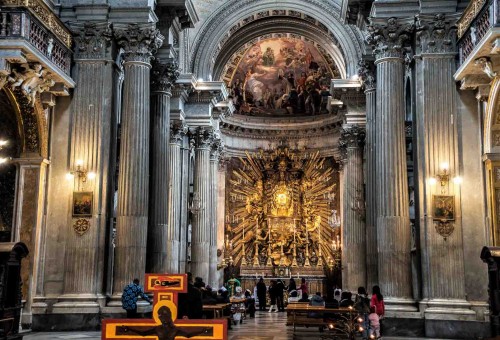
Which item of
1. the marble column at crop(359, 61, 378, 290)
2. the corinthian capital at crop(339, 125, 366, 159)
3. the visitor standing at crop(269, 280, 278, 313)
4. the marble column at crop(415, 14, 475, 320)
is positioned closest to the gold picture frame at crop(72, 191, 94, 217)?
the marble column at crop(415, 14, 475, 320)

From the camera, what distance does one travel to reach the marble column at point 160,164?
17.5m

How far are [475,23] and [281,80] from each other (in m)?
20.4

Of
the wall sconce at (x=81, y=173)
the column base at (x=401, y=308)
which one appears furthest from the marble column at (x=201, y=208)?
the column base at (x=401, y=308)

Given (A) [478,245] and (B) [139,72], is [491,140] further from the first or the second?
(B) [139,72]

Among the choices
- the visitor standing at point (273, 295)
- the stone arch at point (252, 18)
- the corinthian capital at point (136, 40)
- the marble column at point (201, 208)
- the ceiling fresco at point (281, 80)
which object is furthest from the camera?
the ceiling fresco at point (281, 80)

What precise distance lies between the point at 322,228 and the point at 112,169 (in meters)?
18.5

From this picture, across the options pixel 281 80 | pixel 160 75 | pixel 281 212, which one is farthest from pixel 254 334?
pixel 281 80

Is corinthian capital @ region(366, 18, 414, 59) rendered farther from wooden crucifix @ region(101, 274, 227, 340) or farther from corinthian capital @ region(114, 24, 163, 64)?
wooden crucifix @ region(101, 274, 227, 340)

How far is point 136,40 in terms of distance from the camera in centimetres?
1563

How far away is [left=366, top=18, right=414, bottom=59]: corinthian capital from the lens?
15531 mm

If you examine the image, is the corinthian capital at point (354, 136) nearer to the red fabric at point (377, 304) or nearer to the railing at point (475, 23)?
the railing at point (475, 23)

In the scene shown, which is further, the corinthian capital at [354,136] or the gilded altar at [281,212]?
the gilded altar at [281,212]

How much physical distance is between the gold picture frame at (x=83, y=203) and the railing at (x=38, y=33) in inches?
106

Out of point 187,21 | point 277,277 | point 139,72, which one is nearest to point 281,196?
point 277,277
